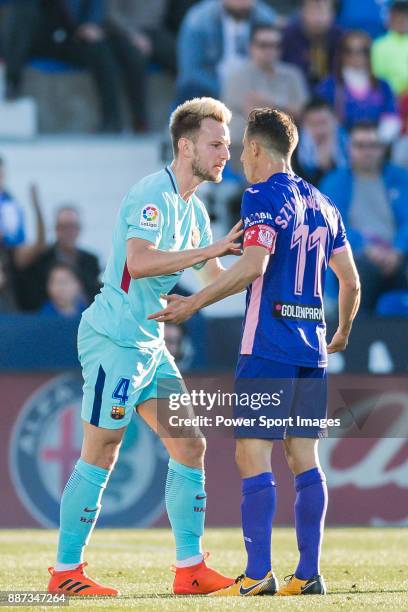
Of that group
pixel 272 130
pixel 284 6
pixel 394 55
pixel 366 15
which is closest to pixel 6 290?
pixel 394 55

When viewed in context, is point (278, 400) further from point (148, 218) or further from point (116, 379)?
point (148, 218)

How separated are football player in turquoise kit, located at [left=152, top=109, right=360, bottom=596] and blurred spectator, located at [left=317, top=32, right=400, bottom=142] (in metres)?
7.93

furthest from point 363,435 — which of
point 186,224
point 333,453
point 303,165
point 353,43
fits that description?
point 186,224

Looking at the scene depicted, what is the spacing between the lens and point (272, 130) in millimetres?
6008

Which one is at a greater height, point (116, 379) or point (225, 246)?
point (225, 246)

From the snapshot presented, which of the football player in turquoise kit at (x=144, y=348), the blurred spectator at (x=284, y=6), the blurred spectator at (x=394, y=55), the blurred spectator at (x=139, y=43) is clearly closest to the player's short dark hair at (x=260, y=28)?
the blurred spectator at (x=139, y=43)

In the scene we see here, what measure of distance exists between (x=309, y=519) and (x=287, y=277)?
1.04 metres

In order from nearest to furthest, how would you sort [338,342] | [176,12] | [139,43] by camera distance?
[338,342] < [139,43] < [176,12]

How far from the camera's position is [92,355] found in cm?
621

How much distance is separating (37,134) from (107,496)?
17.4 feet

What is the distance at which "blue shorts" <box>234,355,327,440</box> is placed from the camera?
5887 mm

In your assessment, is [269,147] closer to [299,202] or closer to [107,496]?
[299,202]

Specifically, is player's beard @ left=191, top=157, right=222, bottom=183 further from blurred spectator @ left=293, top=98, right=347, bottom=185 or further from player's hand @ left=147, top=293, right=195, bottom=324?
blurred spectator @ left=293, top=98, right=347, bottom=185

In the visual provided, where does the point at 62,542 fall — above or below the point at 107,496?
above
